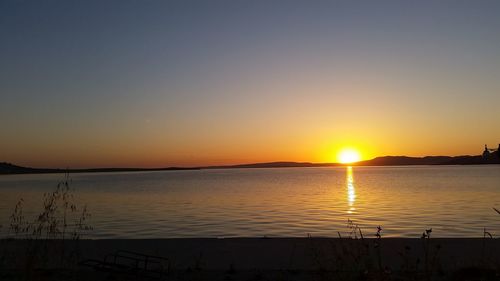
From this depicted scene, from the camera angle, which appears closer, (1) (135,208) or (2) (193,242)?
(2) (193,242)

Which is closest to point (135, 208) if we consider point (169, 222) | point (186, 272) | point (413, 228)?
point (169, 222)

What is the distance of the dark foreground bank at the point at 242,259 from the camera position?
29.6ft

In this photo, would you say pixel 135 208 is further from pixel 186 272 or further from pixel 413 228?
pixel 186 272

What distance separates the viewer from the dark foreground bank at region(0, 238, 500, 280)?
902cm

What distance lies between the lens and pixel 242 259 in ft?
46.9

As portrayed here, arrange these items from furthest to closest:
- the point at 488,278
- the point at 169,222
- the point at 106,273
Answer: the point at 169,222 → the point at 106,273 → the point at 488,278

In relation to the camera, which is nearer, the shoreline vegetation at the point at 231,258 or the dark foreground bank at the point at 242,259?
the shoreline vegetation at the point at 231,258

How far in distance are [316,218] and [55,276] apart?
22305mm

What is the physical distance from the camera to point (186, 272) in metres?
11.0

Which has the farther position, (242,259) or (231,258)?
(231,258)

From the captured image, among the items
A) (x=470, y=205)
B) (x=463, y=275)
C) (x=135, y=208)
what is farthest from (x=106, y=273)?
(x=470, y=205)

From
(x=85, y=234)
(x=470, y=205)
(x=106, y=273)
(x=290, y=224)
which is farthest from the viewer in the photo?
(x=470, y=205)

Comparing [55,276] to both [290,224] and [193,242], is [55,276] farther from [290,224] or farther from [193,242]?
[290,224]

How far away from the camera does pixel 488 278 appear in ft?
26.4
